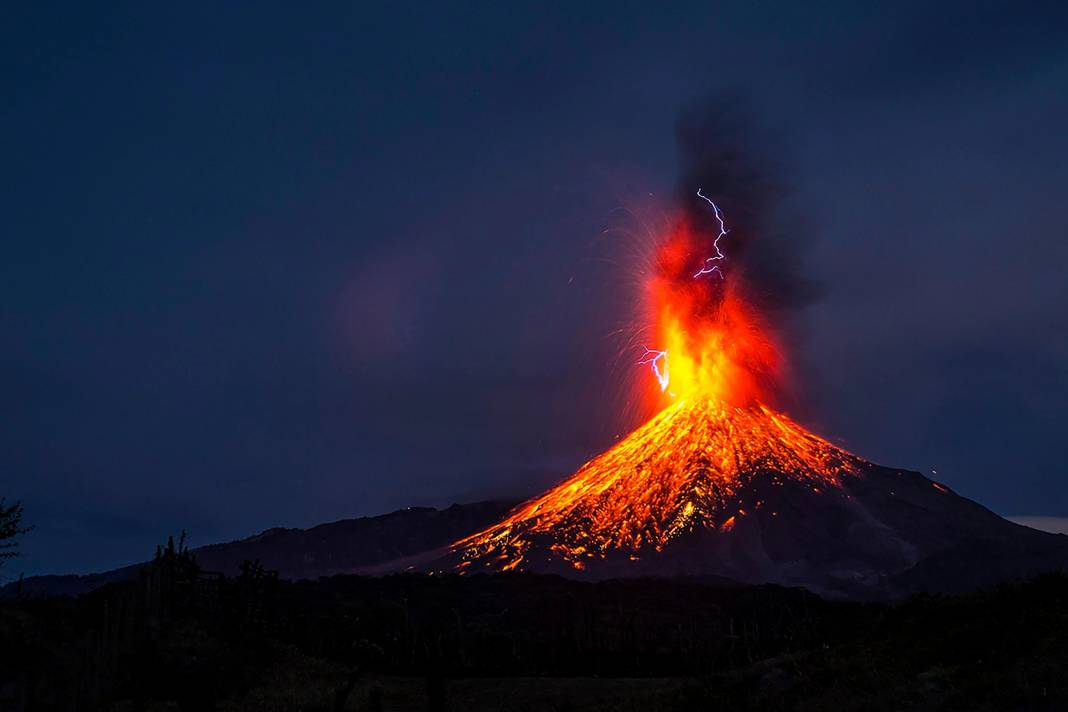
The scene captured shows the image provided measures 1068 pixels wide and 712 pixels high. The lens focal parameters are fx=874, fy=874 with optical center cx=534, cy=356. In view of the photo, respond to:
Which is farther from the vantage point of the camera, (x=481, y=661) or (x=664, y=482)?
(x=664, y=482)

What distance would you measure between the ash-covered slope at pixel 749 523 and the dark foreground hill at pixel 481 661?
77.7 meters

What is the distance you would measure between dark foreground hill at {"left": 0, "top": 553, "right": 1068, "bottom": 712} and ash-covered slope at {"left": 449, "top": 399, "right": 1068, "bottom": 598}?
7769 centimetres

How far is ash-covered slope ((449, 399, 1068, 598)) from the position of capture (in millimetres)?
128000

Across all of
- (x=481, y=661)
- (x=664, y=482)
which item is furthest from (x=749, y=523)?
(x=481, y=661)

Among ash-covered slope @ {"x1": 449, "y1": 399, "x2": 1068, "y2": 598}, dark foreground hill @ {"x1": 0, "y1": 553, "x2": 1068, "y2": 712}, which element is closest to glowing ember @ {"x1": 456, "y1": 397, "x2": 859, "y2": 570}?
ash-covered slope @ {"x1": 449, "y1": 399, "x2": 1068, "y2": 598}

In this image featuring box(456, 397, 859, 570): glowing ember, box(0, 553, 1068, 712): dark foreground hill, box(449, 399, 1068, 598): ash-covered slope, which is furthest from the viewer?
box(456, 397, 859, 570): glowing ember

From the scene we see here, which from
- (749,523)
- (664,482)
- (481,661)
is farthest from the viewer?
(664,482)

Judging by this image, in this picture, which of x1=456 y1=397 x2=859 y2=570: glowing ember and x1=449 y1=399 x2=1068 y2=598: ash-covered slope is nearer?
x1=449 y1=399 x2=1068 y2=598: ash-covered slope

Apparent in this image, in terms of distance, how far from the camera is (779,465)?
156m

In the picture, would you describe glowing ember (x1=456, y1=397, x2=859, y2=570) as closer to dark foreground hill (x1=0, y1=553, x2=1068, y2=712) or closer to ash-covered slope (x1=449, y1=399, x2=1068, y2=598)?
ash-covered slope (x1=449, y1=399, x2=1068, y2=598)

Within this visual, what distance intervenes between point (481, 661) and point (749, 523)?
114m

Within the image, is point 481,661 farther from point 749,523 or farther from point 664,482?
point 749,523

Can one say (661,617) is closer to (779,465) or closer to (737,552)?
(737,552)

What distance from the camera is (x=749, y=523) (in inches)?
5635
